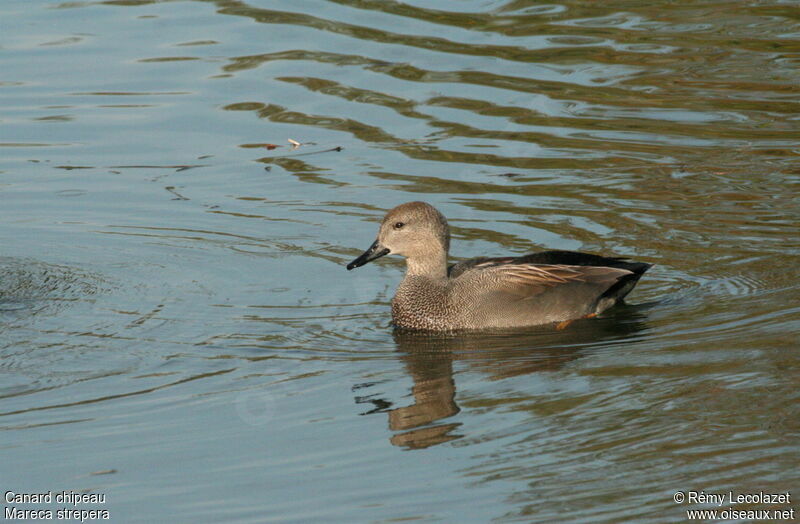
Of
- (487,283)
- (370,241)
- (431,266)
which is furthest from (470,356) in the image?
(370,241)

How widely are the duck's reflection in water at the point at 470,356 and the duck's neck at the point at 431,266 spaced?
1.98ft

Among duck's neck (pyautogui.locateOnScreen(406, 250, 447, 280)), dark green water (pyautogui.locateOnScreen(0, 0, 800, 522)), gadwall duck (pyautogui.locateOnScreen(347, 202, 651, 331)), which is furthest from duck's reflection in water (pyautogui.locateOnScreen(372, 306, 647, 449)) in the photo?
duck's neck (pyautogui.locateOnScreen(406, 250, 447, 280))

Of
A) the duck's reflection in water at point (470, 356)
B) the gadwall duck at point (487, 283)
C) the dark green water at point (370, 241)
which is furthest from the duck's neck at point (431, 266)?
the duck's reflection in water at point (470, 356)

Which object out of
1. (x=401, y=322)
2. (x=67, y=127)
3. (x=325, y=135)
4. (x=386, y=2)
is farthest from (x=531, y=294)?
(x=386, y=2)

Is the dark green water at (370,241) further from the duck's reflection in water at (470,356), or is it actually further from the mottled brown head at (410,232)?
the mottled brown head at (410,232)

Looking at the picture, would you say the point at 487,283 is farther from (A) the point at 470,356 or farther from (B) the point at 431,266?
(A) the point at 470,356

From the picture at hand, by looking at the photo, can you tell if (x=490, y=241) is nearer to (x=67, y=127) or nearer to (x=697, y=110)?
(x=697, y=110)

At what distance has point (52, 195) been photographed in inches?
497

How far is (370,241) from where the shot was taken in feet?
37.9

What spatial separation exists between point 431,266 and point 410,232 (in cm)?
35

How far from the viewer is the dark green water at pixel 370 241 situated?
23.2 feet

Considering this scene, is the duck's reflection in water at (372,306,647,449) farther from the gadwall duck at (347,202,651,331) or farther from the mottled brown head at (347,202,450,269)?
the mottled brown head at (347,202,450,269)

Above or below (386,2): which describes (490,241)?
below

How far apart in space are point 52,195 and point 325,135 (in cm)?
307
